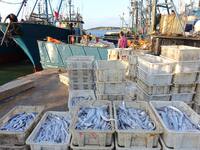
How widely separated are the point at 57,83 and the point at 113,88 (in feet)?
16.6

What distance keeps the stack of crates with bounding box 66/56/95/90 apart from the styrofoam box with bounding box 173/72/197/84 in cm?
249

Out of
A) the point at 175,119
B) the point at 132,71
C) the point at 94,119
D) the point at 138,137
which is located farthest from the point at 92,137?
the point at 132,71

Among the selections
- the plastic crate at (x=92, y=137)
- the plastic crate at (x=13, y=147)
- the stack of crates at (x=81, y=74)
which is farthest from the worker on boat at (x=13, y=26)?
the plastic crate at (x=92, y=137)

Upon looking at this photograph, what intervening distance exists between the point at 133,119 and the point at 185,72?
2.29 metres

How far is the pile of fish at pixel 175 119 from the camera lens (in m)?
3.40

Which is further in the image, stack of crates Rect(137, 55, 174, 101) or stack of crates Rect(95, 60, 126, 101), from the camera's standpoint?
stack of crates Rect(95, 60, 126, 101)

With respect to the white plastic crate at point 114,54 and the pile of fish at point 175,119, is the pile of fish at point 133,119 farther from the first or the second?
the white plastic crate at point 114,54

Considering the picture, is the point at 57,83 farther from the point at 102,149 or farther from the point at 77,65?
the point at 102,149

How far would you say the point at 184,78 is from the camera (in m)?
5.24

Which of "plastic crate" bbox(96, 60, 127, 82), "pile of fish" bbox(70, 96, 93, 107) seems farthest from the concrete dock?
"plastic crate" bbox(96, 60, 127, 82)

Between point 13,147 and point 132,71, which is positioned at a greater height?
point 132,71

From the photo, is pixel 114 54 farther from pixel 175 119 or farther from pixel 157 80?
pixel 175 119

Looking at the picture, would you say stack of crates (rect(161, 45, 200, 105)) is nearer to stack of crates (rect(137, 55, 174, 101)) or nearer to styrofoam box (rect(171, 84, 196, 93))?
styrofoam box (rect(171, 84, 196, 93))

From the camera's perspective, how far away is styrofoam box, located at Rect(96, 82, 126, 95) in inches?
211
